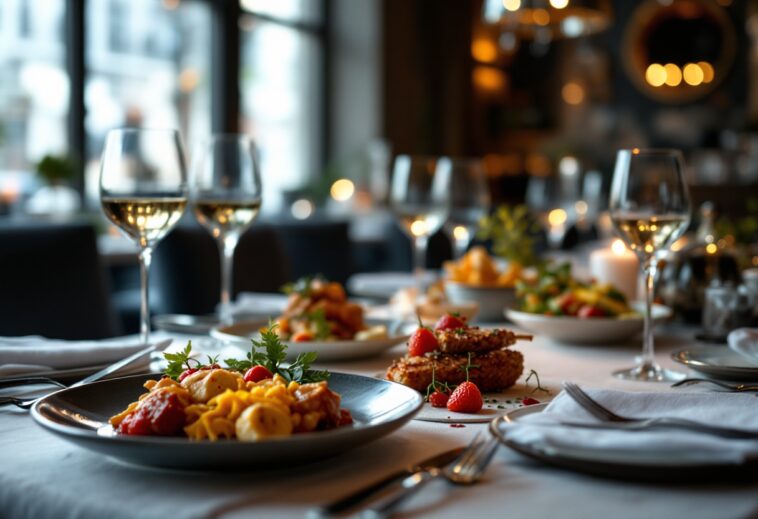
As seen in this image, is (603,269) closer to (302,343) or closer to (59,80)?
(302,343)

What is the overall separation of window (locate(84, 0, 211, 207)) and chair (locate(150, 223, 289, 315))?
3640 millimetres

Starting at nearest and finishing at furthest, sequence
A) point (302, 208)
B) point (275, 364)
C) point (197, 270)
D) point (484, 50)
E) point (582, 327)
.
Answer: point (275, 364) → point (582, 327) → point (197, 270) → point (302, 208) → point (484, 50)

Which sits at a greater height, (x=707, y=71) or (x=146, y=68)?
(x=707, y=71)

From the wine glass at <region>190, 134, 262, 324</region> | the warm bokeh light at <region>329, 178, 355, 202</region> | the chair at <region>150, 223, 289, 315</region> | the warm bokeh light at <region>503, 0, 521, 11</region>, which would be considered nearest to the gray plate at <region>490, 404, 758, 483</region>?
the wine glass at <region>190, 134, 262, 324</region>

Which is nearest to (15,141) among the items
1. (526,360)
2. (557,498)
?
(526,360)

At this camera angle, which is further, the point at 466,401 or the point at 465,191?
the point at 465,191

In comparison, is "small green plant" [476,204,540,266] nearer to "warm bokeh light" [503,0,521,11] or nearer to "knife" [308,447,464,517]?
"knife" [308,447,464,517]

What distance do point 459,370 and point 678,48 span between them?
1113cm

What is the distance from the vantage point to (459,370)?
3.34 feet

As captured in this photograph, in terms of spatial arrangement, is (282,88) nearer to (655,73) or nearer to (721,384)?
(655,73)

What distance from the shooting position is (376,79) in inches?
340

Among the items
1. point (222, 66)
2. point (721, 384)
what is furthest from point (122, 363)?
point (222, 66)

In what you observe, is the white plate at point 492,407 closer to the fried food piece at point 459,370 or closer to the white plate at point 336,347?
the fried food piece at point 459,370

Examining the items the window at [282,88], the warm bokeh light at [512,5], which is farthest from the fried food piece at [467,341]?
the window at [282,88]
